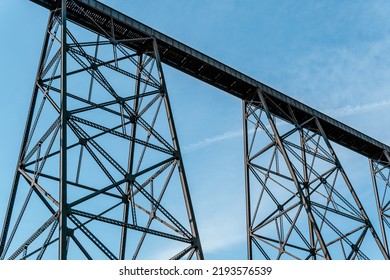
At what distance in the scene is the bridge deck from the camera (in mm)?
12816

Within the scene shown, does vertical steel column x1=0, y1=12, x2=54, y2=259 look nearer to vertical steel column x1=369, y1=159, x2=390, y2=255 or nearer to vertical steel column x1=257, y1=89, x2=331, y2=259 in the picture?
vertical steel column x1=257, y1=89, x2=331, y2=259

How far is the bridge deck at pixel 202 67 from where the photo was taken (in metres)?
12.8

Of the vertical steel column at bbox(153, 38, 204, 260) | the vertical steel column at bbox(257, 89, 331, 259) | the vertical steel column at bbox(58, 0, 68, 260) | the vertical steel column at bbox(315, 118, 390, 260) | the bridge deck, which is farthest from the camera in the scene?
the vertical steel column at bbox(315, 118, 390, 260)

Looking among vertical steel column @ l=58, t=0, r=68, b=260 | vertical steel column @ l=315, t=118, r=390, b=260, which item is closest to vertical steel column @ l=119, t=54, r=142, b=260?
vertical steel column @ l=58, t=0, r=68, b=260

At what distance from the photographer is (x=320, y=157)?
16938 millimetres

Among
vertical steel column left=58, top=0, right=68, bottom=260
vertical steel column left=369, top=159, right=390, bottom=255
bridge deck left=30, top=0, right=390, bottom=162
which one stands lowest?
vertical steel column left=58, top=0, right=68, bottom=260

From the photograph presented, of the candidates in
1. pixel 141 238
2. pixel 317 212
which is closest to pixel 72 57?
pixel 141 238

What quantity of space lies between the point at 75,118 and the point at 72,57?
6.52 feet

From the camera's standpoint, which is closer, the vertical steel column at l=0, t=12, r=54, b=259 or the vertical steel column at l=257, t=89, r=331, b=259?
the vertical steel column at l=0, t=12, r=54, b=259

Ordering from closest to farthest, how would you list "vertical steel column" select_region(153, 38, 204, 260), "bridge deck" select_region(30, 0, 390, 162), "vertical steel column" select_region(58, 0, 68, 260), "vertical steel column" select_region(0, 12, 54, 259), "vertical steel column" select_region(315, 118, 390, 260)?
"vertical steel column" select_region(58, 0, 68, 260) < "vertical steel column" select_region(153, 38, 204, 260) < "vertical steel column" select_region(0, 12, 54, 259) < "bridge deck" select_region(30, 0, 390, 162) < "vertical steel column" select_region(315, 118, 390, 260)

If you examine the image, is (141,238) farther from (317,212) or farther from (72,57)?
(317,212)

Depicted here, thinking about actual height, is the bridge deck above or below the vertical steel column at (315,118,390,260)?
above

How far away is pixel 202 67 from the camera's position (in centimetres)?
1542

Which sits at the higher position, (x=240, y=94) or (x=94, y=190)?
(x=240, y=94)
